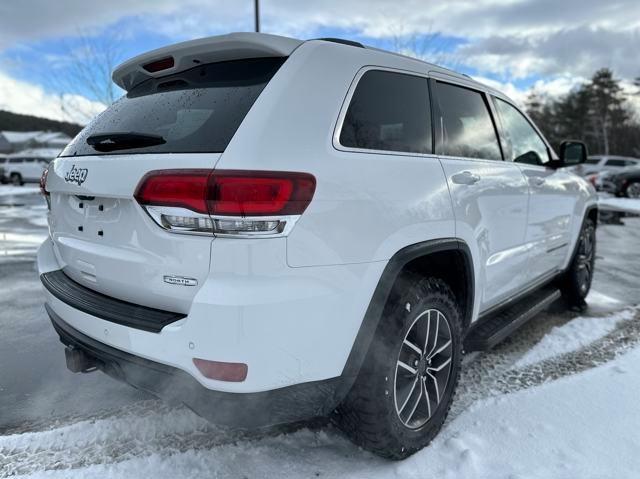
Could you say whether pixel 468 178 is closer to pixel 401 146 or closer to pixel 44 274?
pixel 401 146

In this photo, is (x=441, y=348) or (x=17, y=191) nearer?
(x=441, y=348)

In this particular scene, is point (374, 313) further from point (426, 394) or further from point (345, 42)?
point (345, 42)

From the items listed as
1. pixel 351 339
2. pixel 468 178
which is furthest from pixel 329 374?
pixel 468 178

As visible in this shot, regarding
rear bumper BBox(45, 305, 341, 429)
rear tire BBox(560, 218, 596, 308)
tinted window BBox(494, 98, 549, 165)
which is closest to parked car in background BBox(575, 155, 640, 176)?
rear tire BBox(560, 218, 596, 308)

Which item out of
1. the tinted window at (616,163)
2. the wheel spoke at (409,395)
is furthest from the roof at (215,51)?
the tinted window at (616,163)

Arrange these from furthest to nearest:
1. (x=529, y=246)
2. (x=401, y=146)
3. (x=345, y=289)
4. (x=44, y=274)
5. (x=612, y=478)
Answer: (x=529, y=246)
(x=44, y=274)
(x=401, y=146)
(x=612, y=478)
(x=345, y=289)

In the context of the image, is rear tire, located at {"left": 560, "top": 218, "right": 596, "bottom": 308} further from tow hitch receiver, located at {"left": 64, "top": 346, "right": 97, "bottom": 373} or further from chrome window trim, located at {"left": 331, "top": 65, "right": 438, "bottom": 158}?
tow hitch receiver, located at {"left": 64, "top": 346, "right": 97, "bottom": 373}

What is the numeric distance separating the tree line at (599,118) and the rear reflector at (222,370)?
5291 cm

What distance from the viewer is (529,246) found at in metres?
3.48

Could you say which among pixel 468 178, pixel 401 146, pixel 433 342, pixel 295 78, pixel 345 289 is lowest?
pixel 433 342

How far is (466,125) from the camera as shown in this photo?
119 inches

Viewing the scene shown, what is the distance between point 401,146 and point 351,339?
939mm

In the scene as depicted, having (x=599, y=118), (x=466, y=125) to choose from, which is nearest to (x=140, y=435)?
(x=466, y=125)

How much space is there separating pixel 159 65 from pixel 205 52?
36 centimetres
